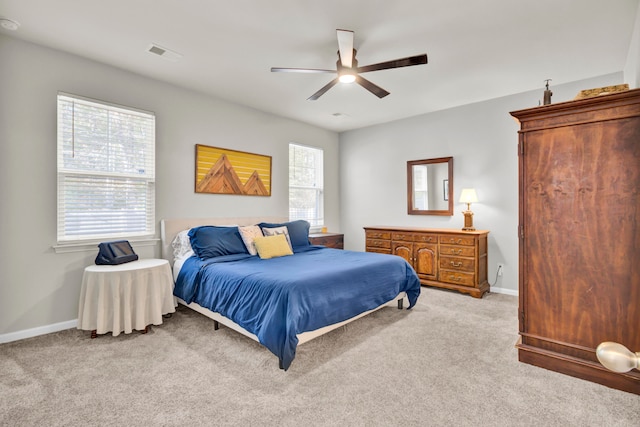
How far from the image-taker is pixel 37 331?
294 cm

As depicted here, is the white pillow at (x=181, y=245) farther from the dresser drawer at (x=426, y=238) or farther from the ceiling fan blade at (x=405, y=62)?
the dresser drawer at (x=426, y=238)

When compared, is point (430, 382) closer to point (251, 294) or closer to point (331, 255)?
point (251, 294)

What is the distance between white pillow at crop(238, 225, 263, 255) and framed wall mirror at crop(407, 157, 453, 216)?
2.69 meters

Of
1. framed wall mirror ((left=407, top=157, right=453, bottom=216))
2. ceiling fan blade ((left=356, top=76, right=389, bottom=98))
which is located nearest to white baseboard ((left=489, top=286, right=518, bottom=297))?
framed wall mirror ((left=407, top=157, right=453, bottom=216))

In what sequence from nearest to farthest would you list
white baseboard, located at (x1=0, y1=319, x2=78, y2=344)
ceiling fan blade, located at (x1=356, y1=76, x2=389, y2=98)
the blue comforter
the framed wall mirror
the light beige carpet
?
the light beige carpet
the blue comforter
white baseboard, located at (x1=0, y1=319, x2=78, y2=344)
ceiling fan blade, located at (x1=356, y1=76, x2=389, y2=98)
the framed wall mirror

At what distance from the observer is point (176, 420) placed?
176 cm

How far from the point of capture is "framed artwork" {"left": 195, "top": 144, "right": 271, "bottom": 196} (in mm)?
4195

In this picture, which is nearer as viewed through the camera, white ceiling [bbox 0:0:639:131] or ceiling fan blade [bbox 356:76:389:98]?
white ceiling [bbox 0:0:639:131]

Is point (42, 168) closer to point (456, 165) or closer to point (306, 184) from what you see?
point (306, 184)

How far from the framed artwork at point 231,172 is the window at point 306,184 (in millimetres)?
637

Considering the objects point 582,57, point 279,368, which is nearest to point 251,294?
point 279,368

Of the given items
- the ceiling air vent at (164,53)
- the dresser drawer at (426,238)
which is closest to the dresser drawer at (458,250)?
the dresser drawer at (426,238)

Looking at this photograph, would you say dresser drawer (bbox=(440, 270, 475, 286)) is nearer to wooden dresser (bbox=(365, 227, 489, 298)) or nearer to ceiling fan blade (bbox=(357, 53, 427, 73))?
wooden dresser (bbox=(365, 227, 489, 298))

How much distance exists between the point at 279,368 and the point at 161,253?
2.26m
